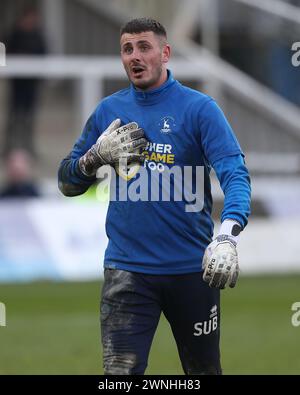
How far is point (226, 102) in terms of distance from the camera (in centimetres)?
2295

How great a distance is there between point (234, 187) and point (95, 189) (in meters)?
11.2

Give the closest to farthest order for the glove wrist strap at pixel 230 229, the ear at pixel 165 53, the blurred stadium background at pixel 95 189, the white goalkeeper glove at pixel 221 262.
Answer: the white goalkeeper glove at pixel 221 262 < the glove wrist strap at pixel 230 229 < the ear at pixel 165 53 < the blurred stadium background at pixel 95 189

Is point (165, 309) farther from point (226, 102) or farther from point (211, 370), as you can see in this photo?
point (226, 102)

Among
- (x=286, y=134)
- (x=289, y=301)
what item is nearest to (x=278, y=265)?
(x=289, y=301)

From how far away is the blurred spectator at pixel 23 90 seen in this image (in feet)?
67.1

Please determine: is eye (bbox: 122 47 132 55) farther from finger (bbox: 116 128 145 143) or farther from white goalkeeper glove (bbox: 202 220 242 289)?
white goalkeeper glove (bbox: 202 220 242 289)

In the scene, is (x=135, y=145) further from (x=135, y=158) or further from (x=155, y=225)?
(x=155, y=225)


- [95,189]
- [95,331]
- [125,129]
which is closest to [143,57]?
[125,129]

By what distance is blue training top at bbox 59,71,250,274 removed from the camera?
783 cm

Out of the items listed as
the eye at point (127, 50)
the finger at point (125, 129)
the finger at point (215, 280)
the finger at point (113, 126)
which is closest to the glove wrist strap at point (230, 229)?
the finger at point (215, 280)

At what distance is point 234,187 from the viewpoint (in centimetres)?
758

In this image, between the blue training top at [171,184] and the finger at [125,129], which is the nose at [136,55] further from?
the finger at [125,129]

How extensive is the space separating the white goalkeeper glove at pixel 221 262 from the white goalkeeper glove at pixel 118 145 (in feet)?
2.67

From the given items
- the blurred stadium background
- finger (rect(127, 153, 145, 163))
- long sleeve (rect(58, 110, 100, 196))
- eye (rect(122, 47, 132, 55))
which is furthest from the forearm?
the blurred stadium background
